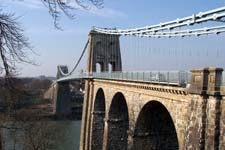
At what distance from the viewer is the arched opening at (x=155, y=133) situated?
15.6 meters

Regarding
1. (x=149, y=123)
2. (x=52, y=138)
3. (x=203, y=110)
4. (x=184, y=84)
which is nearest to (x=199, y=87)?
(x=203, y=110)

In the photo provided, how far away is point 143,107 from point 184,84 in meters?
3.97

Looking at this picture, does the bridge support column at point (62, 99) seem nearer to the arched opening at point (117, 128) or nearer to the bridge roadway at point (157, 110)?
the bridge roadway at point (157, 110)

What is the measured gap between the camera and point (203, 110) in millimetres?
9141

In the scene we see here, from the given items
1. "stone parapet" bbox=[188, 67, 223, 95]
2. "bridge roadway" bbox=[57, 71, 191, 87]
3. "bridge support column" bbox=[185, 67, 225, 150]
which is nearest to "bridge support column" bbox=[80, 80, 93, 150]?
"bridge roadway" bbox=[57, 71, 191, 87]

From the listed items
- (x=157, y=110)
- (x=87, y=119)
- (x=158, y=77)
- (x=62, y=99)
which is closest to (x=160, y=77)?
(x=158, y=77)

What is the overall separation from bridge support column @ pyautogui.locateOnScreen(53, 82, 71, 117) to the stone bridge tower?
74.4 ft

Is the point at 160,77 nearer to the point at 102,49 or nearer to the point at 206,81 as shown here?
the point at 206,81

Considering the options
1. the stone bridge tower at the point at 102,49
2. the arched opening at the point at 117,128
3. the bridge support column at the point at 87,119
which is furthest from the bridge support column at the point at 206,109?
the stone bridge tower at the point at 102,49

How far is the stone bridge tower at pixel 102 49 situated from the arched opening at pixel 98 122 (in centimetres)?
360

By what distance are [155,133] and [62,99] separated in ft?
118

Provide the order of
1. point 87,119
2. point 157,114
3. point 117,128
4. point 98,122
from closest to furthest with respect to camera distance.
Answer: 1. point 157,114
2. point 117,128
3. point 98,122
4. point 87,119

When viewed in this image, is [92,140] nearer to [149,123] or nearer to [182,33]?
[149,123]

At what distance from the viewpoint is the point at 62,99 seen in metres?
50.8
